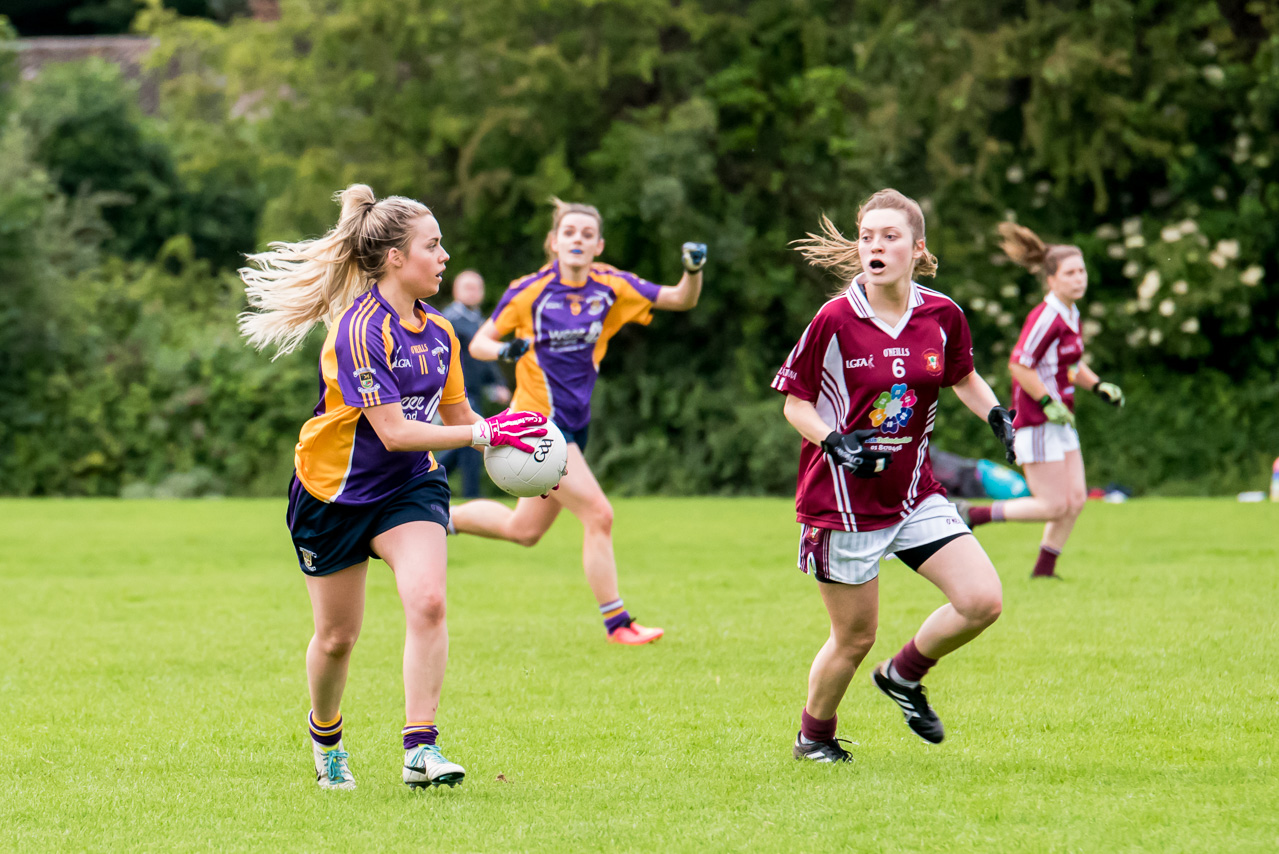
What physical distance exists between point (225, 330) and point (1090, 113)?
13037 mm

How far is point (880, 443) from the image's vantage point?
5.18 metres

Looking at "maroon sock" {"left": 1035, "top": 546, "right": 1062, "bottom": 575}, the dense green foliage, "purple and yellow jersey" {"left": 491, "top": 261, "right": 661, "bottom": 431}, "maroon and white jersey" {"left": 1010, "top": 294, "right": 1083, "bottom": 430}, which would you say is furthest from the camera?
the dense green foliage

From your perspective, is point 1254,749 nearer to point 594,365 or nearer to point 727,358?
point 594,365

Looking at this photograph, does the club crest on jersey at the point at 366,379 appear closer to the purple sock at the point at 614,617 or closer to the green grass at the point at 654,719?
the green grass at the point at 654,719

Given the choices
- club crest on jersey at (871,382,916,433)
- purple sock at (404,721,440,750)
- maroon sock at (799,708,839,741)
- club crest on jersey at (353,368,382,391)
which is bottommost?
maroon sock at (799,708,839,741)

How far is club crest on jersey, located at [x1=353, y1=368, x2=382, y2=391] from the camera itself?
4848mm

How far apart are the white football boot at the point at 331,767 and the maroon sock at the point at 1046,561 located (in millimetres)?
6227

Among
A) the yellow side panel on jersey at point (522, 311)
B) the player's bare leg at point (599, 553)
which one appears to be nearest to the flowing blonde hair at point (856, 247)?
the player's bare leg at point (599, 553)

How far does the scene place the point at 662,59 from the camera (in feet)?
72.1

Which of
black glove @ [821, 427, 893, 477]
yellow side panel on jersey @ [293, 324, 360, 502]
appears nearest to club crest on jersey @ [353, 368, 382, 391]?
yellow side panel on jersey @ [293, 324, 360, 502]

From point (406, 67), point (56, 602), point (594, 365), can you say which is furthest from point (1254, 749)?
point (406, 67)

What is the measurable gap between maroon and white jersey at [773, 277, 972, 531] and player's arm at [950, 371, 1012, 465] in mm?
220

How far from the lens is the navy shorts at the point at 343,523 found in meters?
4.99

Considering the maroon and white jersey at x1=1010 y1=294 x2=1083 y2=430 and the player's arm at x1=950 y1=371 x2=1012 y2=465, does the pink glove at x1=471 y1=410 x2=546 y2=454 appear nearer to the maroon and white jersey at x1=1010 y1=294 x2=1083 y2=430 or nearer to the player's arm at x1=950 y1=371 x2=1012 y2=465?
the player's arm at x1=950 y1=371 x2=1012 y2=465
